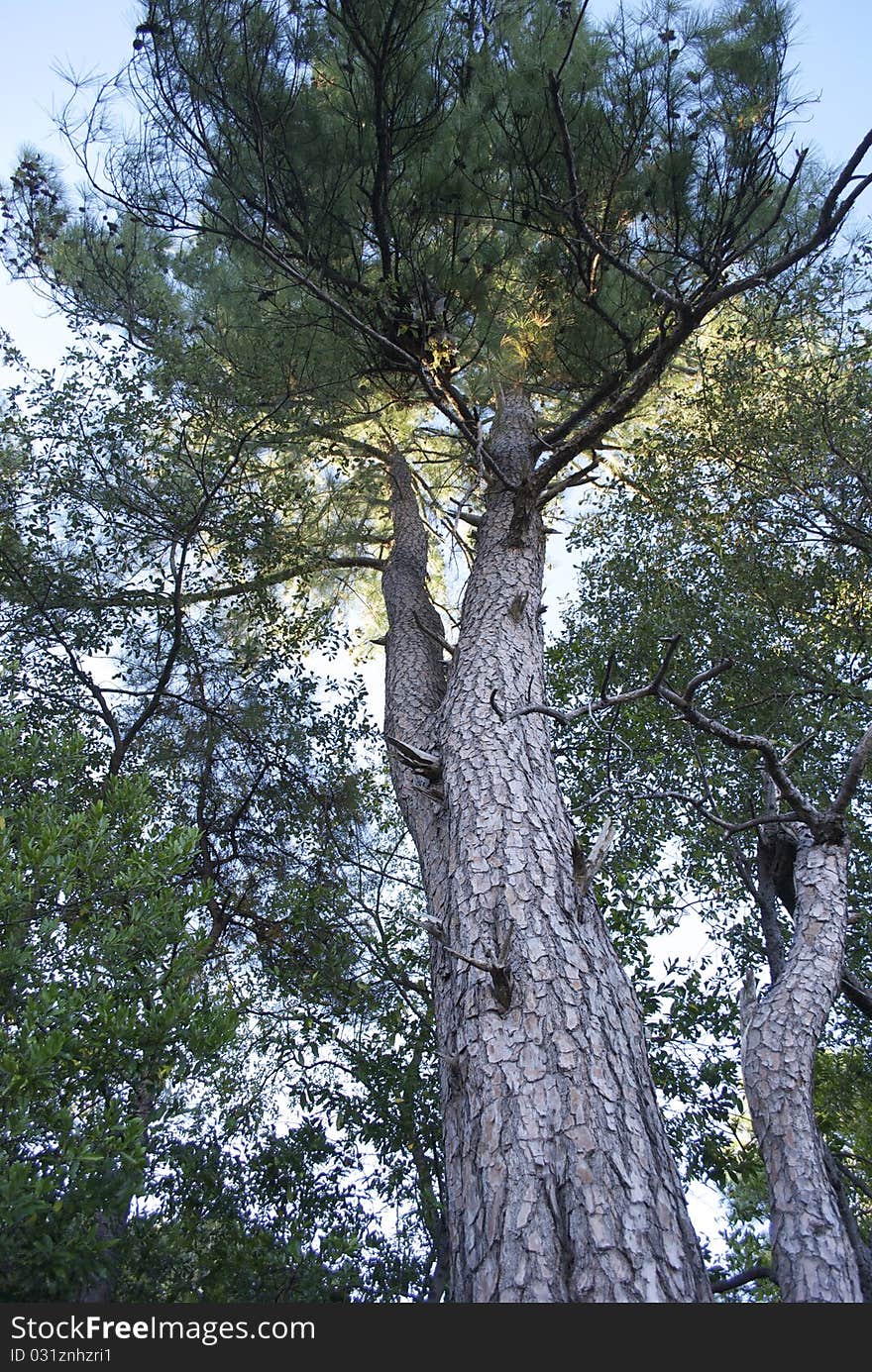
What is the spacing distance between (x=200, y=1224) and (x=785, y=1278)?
3.73 m

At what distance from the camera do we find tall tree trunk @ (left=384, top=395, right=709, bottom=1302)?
2421 mm

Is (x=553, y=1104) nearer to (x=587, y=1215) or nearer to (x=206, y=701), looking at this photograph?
(x=587, y=1215)

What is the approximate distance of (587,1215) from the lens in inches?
96.2

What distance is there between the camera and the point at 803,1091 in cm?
283

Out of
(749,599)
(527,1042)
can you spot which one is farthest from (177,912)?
(749,599)

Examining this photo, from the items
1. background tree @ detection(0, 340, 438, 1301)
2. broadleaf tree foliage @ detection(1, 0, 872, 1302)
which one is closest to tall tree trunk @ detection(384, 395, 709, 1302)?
broadleaf tree foliage @ detection(1, 0, 872, 1302)

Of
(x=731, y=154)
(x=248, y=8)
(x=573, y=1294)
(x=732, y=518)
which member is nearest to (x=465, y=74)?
(x=248, y=8)

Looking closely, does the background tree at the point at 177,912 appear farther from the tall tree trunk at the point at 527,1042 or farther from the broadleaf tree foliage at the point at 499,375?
the tall tree trunk at the point at 527,1042

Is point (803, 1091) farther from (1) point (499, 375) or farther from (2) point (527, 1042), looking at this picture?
(1) point (499, 375)

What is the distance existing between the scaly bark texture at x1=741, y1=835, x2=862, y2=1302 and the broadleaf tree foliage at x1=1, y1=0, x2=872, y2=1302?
0.5 inches

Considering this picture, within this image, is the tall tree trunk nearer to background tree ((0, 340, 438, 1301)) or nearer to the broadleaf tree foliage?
the broadleaf tree foliage

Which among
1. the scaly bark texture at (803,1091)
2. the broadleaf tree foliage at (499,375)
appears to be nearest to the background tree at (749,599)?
the broadleaf tree foliage at (499,375)

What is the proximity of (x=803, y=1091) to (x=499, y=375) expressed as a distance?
6.15 m

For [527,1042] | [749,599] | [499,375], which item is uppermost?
[499,375]
